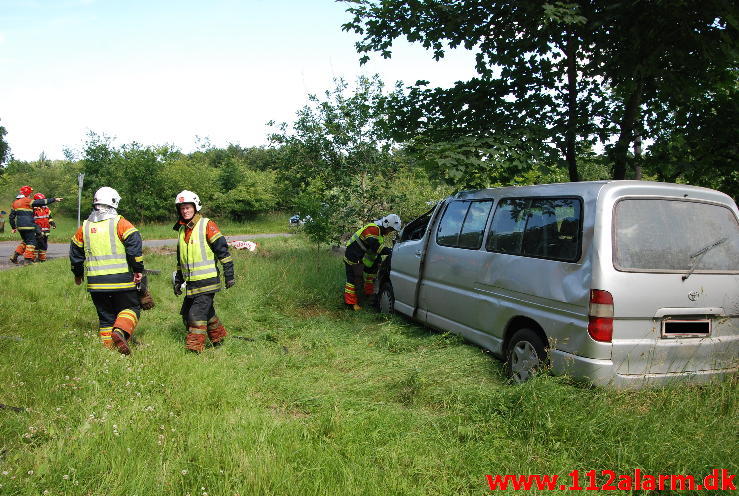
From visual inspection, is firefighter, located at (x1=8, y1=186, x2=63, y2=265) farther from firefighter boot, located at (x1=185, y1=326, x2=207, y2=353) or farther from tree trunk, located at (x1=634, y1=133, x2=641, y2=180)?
tree trunk, located at (x1=634, y1=133, x2=641, y2=180)

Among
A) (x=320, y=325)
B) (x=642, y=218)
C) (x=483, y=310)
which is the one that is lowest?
(x=320, y=325)

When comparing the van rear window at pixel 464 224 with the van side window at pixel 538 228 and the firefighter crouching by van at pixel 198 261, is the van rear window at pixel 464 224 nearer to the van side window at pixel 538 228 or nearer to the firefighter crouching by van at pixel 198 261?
the van side window at pixel 538 228

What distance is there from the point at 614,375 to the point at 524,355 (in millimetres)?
832

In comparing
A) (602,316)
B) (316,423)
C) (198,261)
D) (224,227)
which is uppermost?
(198,261)

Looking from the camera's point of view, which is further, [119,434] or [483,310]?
[483,310]

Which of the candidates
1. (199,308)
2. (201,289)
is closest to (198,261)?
(201,289)

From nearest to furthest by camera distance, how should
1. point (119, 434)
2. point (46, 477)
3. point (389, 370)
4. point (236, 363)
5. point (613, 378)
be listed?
1. point (46, 477)
2. point (119, 434)
3. point (613, 378)
4. point (389, 370)
5. point (236, 363)

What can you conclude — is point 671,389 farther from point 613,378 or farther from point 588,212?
point 588,212

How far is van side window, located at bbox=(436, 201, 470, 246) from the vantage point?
576 cm

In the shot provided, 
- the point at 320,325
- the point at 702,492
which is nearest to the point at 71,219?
the point at 320,325

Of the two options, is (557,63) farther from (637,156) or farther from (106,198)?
(106,198)

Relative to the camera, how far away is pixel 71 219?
34.8 metres

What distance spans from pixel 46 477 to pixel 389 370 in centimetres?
279

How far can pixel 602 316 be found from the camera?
365 cm
